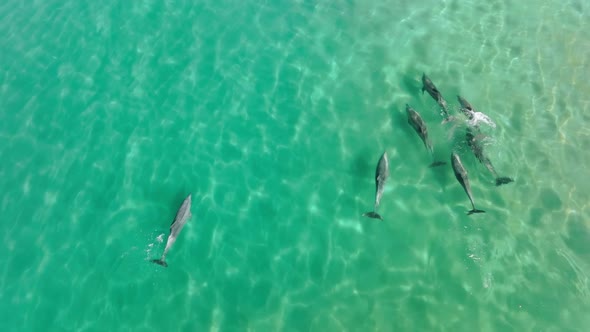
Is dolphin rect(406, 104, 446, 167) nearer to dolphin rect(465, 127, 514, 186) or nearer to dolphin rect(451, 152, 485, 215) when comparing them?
dolphin rect(451, 152, 485, 215)

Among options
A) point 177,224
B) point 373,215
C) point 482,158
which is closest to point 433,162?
point 482,158

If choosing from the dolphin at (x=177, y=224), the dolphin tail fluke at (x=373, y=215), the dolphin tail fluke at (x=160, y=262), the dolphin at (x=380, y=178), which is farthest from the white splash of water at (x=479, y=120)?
the dolphin tail fluke at (x=160, y=262)

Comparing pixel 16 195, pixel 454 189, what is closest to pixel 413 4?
pixel 454 189

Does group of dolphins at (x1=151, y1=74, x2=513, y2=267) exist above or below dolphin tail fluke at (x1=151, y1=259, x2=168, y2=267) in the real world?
above

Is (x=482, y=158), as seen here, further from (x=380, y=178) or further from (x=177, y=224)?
(x=177, y=224)

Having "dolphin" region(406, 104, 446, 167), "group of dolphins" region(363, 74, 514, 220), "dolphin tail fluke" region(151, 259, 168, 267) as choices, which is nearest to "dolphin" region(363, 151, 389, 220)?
"group of dolphins" region(363, 74, 514, 220)

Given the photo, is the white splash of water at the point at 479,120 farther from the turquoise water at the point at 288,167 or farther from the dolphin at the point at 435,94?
the dolphin at the point at 435,94

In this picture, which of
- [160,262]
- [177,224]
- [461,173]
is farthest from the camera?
[461,173]
